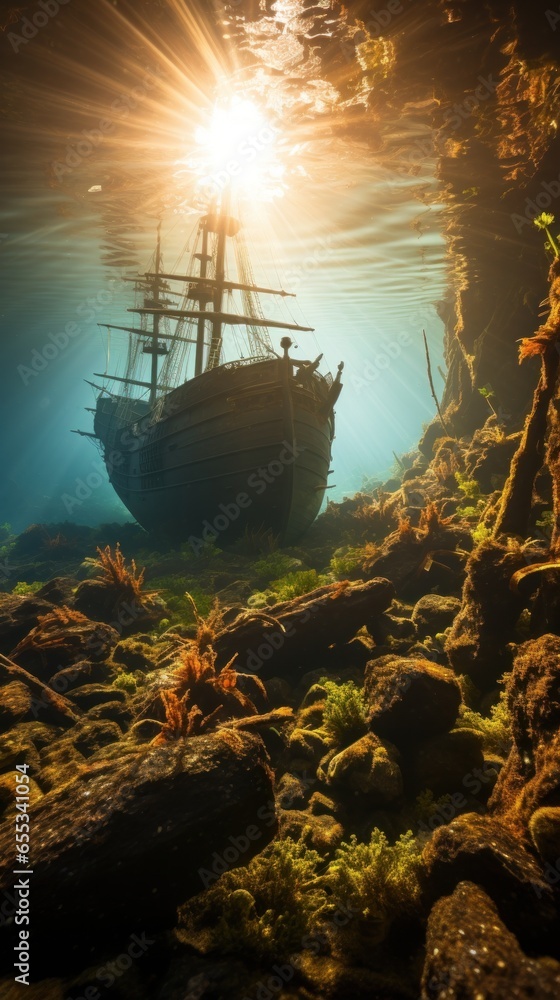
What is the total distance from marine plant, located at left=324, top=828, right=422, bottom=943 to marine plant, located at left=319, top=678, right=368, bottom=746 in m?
1.62

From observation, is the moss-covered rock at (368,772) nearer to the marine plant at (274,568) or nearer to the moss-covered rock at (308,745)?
the moss-covered rock at (308,745)

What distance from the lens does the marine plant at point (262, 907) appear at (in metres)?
2.55

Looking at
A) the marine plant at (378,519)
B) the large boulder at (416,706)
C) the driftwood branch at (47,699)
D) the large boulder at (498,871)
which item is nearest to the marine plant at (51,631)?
the driftwood branch at (47,699)

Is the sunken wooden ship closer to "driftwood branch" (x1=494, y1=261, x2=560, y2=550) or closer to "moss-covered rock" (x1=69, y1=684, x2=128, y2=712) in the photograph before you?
"driftwood branch" (x1=494, y1=261, x2=560, y2=550)

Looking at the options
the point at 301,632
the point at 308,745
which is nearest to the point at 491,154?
the point at 301,632

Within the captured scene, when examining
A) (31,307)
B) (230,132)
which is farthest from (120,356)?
(230,132)

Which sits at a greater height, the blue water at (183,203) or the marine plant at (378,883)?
the blue water at (183,203)

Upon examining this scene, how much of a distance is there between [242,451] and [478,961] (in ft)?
47.3

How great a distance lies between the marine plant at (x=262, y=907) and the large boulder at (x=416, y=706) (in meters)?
1.48

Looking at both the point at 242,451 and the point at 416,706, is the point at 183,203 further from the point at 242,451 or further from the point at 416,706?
the point at 416,706

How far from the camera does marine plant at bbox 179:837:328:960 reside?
2.55 metres

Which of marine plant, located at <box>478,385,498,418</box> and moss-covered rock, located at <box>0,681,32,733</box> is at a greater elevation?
marine plant, located at <box>478,385,498,418</box>

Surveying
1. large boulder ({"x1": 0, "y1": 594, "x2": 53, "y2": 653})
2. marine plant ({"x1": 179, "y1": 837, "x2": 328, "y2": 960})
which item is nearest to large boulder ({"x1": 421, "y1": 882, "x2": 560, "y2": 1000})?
marine plant ({"x1": 179, "y1": 837, "x2": 328, "y2": 960})

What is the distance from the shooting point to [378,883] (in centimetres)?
271
